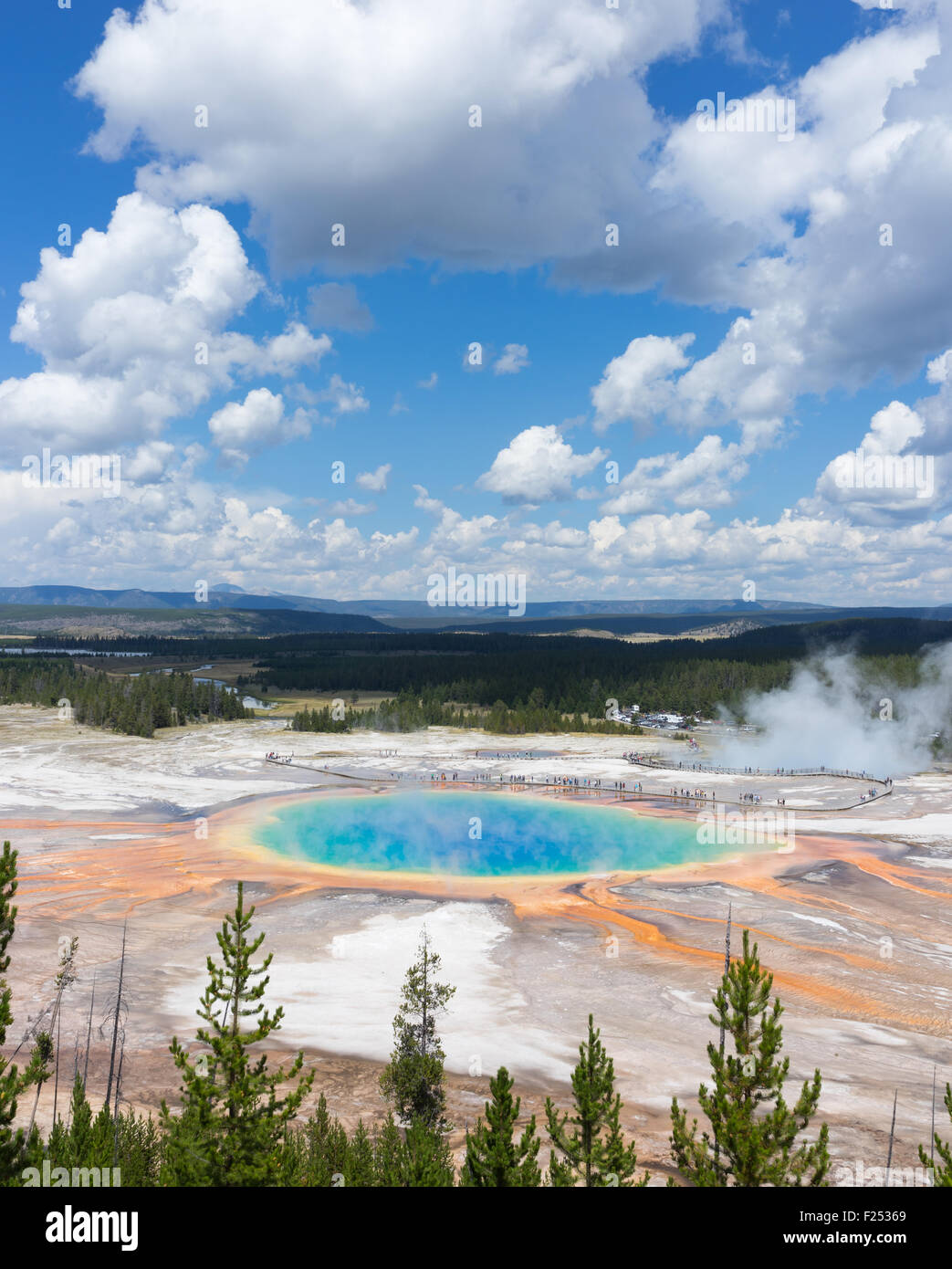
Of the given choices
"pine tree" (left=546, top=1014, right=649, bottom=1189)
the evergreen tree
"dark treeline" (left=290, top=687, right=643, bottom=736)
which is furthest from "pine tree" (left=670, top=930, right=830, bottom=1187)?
"dark treeline" (left=290, top=687, right=643, bottom=736)

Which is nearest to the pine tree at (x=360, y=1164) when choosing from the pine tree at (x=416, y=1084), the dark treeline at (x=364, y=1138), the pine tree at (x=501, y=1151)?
the dark treeline at (x=364, y=1138)

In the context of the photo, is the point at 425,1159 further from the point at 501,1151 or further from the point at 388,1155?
the point at 388,1155

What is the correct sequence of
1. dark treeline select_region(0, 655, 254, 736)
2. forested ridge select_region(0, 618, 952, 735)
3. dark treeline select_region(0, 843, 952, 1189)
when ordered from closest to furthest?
dark treeline select_region(0, 843, 952, 1189) < dark treeline select_region(0, 655, 254, 736) < forested ridge select_region(0, 618, 952, 735)

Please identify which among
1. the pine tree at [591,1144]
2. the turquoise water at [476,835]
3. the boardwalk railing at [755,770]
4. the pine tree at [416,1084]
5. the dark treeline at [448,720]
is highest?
the pine tree at [591,1144]

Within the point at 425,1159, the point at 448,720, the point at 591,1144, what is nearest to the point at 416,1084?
the point at 425,1159

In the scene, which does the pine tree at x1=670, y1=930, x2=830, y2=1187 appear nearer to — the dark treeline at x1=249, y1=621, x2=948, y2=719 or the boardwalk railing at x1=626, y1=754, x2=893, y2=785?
the boardwalk railing at x1=626, y1=754, x2=893, y2=785

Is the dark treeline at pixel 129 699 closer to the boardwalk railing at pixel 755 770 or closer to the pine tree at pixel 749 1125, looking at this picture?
the boardwalk railing at pixel 755 770

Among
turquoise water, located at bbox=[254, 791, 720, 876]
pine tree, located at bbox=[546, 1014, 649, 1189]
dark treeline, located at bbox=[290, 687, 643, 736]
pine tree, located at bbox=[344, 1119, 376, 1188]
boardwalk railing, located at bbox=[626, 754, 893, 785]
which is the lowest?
turquoise water, located at bbox=[254, 791, 720, 876]
